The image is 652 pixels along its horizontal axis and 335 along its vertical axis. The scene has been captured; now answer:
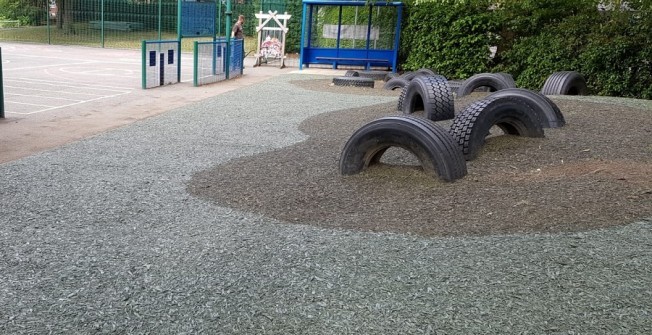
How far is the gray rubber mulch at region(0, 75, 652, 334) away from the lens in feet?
9.68

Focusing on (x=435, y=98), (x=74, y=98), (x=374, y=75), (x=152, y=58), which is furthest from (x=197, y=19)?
(x=435, y=98)

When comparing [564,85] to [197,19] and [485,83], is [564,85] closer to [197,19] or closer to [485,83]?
[485,83]

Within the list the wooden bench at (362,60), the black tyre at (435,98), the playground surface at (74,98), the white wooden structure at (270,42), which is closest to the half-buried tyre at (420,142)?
the black tyre at (435,98)

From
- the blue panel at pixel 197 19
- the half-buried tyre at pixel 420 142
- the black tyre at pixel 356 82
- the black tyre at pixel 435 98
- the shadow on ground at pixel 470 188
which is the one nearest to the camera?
the shadow on ground at pixel 470 188

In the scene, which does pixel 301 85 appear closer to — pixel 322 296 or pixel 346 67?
pixel 346 67

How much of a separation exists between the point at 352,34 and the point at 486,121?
56.3ft

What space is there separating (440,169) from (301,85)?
11828 mm

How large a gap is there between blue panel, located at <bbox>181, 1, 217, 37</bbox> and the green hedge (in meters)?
6.86

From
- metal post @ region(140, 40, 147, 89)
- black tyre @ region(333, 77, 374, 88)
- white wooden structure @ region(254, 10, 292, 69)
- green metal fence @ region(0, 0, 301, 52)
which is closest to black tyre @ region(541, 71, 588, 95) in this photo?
black tyre @ region(333, 77, 374, 88)

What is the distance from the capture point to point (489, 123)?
6129 millimetres

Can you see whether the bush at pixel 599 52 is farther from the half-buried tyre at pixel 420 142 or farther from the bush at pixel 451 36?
the half-buried tyre at pixel 420 142

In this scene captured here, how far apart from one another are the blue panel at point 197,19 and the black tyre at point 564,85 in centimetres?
1007

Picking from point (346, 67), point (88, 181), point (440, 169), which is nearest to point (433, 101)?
point (440, 169)

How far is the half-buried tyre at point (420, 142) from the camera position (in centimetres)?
521
